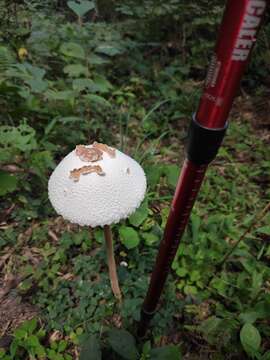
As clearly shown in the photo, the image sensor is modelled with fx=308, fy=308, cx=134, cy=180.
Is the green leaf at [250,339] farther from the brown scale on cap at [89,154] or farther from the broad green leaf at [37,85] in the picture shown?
the broad green leaf at [37,85]

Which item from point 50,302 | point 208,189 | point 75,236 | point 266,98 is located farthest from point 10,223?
point 266,98

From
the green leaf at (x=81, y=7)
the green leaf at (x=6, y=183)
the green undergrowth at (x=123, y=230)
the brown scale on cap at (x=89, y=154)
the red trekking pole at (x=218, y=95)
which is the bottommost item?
the green undergrowth at (x=123, y=230)

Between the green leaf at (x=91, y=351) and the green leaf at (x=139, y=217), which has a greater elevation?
the green leaf at (x=139, y=217)

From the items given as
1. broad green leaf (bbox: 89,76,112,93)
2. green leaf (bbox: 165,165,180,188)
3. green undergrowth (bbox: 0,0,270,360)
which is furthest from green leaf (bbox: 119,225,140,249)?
broad green leaf (bbox: 89,76,112,93)

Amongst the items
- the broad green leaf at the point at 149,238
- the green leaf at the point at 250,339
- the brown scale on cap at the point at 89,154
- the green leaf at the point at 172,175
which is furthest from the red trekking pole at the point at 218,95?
the green leaf at the point at 172,175

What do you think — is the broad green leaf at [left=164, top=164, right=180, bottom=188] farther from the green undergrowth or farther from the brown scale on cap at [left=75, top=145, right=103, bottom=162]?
the brown scale on cap at [left=75, top=145, right=103, bottom=162]

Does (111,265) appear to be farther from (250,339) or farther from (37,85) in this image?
(37,85)

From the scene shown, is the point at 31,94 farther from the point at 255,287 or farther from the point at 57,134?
the point at 255,287
